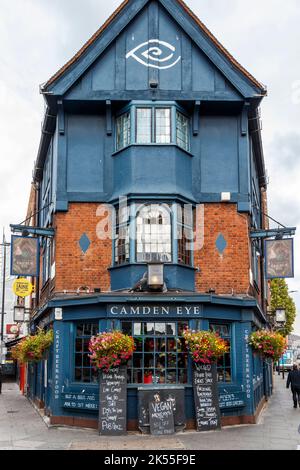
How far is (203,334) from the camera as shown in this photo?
Result: 16516 mm

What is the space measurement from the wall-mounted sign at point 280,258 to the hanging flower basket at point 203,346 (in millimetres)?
3526

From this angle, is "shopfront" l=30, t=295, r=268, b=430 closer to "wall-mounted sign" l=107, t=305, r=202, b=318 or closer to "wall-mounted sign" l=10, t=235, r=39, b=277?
"wall-mounted sign" l=107, t=305, r=202, b=318

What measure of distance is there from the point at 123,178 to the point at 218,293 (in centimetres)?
429

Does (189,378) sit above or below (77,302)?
below

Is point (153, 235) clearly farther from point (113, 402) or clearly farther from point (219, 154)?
point (113, 402)

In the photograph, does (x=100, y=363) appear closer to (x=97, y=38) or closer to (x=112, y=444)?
(x=112, y=444)

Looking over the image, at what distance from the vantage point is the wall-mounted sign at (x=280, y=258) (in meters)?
19.0

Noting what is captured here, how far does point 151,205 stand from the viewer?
1816 cm

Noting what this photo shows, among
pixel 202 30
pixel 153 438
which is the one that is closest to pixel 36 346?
pixel 153 438

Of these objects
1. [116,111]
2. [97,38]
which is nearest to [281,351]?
[116,111]

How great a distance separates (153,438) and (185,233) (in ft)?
19.2

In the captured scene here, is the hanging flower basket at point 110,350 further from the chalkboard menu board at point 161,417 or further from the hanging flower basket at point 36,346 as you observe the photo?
the hanging flower basket at point 36,346

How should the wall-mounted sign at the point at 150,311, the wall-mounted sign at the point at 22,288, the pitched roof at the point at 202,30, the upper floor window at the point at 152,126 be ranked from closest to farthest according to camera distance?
1. the wall-mounted sign at the point at 150,311
2. the upper floor window at the point at 152,126
3. the pitched roof at the point at 202,30
4. the wall-mounted sign at the point at 22,288

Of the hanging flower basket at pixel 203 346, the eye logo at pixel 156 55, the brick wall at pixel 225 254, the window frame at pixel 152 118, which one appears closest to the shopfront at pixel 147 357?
the hanging flower basket at pixel 203 346
